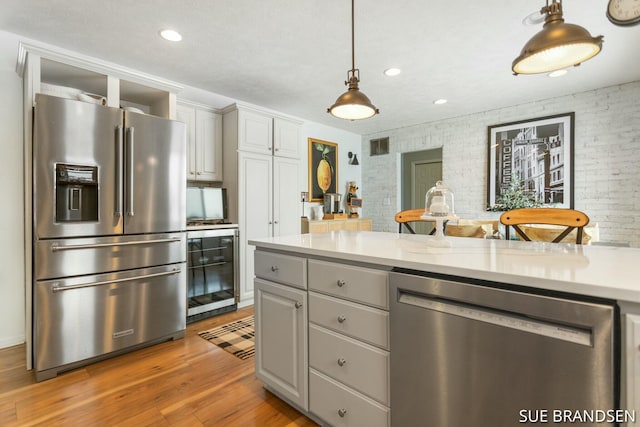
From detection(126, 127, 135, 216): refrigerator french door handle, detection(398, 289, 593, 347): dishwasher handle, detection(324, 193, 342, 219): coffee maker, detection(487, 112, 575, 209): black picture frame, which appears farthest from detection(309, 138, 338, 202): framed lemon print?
detection(398, 289, 593, 347): dishwasher handle

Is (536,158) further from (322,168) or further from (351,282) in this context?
(351,282)

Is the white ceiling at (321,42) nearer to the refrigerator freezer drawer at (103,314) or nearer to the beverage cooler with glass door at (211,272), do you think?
the beverage cooler with glass door at (211,272)

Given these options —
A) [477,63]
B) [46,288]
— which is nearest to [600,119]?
[477,63]

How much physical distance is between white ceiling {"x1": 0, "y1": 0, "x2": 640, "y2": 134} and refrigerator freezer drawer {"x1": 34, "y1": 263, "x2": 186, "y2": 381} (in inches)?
74.2

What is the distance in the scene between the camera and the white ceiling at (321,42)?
2141mm

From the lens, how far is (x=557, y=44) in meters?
1.19

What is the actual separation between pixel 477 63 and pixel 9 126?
417 centimetres

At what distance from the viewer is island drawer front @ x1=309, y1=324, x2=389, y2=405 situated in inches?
50.6

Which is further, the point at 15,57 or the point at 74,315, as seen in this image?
the point at 15,57

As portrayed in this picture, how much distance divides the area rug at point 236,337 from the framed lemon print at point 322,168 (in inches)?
95.7

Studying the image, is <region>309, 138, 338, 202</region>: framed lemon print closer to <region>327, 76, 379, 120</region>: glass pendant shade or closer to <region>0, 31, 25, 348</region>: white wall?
<region>327, 76, 379, 120</region>: glass pendant shade

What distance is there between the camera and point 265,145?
149 inches

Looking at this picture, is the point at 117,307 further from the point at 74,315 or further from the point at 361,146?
the point at 361,146

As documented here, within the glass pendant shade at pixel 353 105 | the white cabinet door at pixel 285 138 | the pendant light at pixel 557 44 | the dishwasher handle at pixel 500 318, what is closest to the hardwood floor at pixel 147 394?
the dishwasher handle at pixel 500 318
